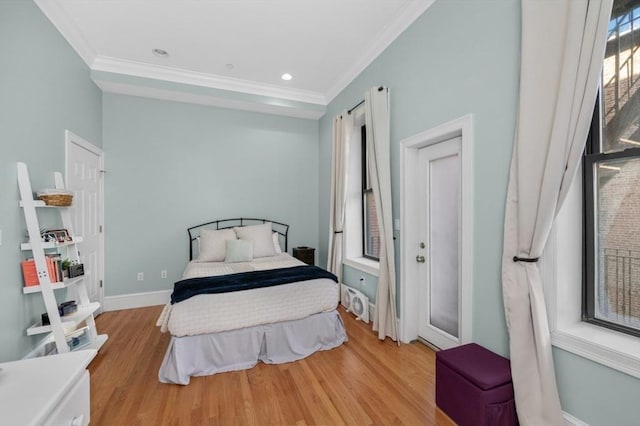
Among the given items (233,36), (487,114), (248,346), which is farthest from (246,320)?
(233,36)

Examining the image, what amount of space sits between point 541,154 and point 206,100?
4077mm

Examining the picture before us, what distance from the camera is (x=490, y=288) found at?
197cm

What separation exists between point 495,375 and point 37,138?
→ 391 cm

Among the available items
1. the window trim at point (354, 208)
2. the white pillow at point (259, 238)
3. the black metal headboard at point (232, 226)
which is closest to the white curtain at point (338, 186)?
the window trim at point (354, 208)

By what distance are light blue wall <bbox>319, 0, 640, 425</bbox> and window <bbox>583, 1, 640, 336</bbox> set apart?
38 centimetres

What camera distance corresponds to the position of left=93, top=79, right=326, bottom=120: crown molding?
3635 mm

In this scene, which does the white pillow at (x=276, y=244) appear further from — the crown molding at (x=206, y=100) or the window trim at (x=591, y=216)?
the window trim at (x=591, y=216)

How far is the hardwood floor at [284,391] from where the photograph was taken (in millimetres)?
1817

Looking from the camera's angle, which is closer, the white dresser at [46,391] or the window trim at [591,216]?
the white dresser at [46,391]

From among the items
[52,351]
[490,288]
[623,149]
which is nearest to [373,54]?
[623,149]

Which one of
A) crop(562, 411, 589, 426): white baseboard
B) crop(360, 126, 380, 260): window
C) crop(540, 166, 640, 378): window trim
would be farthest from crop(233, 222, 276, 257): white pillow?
crop(562, 411, 589, 426): white baseboard

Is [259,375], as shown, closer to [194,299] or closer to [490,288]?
[194,299]

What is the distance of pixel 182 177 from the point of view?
4.14 m

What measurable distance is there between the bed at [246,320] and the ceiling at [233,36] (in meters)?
2.55
